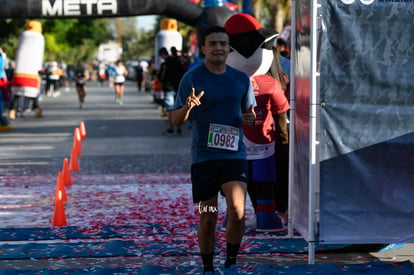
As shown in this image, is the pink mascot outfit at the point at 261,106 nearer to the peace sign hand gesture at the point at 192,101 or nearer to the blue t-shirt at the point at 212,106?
the blue t-shirt at the point at 212,106

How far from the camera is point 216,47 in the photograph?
6.74 m

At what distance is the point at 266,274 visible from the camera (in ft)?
23.4

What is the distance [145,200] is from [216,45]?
520cm

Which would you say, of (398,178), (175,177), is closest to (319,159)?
(398,178)

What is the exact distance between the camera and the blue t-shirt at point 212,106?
6711mm

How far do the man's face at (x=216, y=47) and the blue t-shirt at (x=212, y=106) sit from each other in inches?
4.2

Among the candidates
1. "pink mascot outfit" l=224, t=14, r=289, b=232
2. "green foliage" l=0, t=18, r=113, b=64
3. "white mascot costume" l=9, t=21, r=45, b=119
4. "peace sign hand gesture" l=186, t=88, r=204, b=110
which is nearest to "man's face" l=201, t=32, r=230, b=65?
"peace sign hand gesture" l=186, t=88, r=204, b=110

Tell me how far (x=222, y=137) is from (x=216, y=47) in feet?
2.15

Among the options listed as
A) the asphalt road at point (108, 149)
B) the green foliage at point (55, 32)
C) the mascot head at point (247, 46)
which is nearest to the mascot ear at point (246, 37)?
the mascot head at point (247, 46)

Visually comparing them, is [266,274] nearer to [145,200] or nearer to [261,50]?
[261,50]

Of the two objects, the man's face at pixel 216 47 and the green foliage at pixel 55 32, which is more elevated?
the green foliage at pixel 55 32

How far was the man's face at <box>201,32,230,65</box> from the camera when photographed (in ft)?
22.1

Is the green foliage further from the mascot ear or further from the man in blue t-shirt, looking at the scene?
the man in blue t-shirt

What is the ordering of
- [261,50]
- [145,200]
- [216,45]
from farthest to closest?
[145,200]
[261,50]
[216,45]
